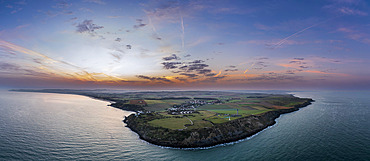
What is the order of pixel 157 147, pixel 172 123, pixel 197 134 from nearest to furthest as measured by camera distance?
pixel 157 147, pixel 197 134, pixel 172 123

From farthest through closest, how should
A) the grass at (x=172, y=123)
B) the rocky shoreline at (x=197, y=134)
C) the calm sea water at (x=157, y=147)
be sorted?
the grass at (x=172, y=123) → the rocky shoreline at (x=197, y=134) → the calm sea water at (x=157, y=147)

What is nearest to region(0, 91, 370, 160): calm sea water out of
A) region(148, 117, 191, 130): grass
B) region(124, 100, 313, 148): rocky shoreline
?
region(124, 100, 313, 148): rocky shoreline

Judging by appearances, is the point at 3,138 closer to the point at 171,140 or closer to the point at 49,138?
the point at 49,138

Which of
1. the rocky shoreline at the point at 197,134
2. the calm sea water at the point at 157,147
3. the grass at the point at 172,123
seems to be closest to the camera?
the calm sea water at the point at 157,147

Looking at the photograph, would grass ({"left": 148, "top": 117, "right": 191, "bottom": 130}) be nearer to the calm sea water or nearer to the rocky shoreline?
the rocky shoreline

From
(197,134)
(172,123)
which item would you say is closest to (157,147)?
(197,134)

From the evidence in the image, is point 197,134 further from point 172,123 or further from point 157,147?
point 172,123

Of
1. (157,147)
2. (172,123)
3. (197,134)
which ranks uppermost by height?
(172,123)

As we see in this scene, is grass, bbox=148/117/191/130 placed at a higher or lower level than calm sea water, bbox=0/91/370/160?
higher

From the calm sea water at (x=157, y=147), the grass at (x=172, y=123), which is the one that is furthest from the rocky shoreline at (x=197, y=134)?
the grass at (x=172, y=123)

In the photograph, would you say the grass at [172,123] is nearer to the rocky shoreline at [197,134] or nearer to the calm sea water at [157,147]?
the rocky shoreline at [197,134]

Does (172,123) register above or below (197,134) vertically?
above

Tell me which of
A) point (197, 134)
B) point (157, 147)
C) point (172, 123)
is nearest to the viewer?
point (157, 147)
